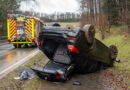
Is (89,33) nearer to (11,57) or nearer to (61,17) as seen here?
(11,57)

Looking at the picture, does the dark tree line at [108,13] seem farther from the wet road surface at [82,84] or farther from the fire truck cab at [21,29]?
the wet road surface at [82,84]

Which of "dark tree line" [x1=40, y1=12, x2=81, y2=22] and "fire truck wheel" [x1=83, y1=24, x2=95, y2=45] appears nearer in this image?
"fire truck wheel" [x1=83, y1=24, x2=95, y2=45]

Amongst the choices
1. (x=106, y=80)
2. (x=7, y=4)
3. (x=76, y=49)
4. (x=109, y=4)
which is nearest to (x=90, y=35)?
(x=76, y=49)

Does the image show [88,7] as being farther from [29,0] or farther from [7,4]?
[7,4]

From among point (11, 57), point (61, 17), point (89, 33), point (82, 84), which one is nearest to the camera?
point (89, 33)

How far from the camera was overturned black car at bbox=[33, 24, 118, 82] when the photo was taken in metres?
4.50

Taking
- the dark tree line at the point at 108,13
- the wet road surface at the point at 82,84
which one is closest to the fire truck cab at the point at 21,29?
the dark tree line at the point at 108,13

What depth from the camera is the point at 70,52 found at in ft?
14.7

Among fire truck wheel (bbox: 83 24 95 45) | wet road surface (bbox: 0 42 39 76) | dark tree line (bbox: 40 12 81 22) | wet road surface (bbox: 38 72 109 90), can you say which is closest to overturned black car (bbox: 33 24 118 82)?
fire truck wheel (bbox: 83 24 95 45)

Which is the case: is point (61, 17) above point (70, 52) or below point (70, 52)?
above

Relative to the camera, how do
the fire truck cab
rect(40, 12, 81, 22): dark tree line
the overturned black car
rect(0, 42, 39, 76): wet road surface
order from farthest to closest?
rect(40, 12, 81, 22): dark tree line < the fire truck cab < rect(0, 42, 39, 76): wet road surface < the overturned black car

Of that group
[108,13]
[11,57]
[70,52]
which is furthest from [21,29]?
[108,13]

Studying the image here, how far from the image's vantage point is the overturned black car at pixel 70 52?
4502mm

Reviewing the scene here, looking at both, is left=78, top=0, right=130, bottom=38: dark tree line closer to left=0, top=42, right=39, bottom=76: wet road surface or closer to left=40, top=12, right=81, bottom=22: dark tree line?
left=0, top=42, right=39, bottom=76: wet road surface
